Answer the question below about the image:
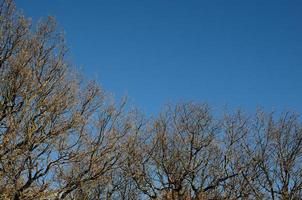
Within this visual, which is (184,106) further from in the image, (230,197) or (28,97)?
(28,97)

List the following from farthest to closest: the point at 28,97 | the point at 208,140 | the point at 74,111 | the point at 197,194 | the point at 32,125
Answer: the point at 208,140
the point at 197,194
the point at 74,111
the point at 28,97
the point at 32,125

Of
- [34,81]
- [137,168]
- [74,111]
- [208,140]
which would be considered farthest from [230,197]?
[34,81]

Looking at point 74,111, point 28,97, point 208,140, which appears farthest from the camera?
point 208,140

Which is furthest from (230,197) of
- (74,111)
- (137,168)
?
(74,111)

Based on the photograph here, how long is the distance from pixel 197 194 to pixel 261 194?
3.93 meters

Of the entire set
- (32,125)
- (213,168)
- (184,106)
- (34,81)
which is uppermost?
(184,106)

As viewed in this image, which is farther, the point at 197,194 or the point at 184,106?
the point at 184,106

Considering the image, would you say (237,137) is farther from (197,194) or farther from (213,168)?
(197,194)

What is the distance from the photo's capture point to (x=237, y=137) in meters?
24.7

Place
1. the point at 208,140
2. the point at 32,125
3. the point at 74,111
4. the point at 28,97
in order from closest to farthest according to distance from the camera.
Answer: the point at 32,125 < the point at 28,97 < the point at 74,111 < the point at 208,140

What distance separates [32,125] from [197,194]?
1207 centimetres

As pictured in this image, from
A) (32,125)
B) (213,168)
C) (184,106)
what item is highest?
(184,106)

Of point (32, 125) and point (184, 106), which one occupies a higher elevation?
point (184, 106)

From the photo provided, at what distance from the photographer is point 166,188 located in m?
22.0
